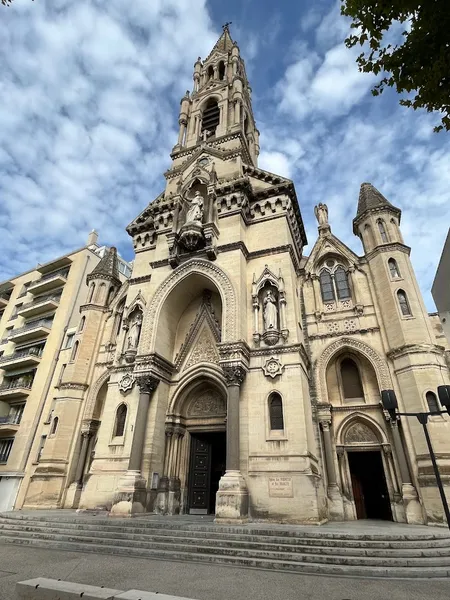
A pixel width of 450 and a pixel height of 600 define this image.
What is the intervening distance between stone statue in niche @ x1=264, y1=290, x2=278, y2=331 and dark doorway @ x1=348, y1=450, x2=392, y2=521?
253 inches

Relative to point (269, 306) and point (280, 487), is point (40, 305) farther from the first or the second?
point (280, 487)

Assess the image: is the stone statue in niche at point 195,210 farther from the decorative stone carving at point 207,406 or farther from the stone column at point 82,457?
the stone column at point 82,457

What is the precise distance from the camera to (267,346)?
14.1 meters

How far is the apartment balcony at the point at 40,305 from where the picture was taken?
28562mm

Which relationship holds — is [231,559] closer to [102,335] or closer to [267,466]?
[267,466]

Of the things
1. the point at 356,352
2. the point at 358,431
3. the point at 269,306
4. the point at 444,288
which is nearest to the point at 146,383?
the point at 269,306

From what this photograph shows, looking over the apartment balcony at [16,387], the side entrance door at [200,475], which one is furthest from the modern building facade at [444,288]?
the apartment balcony at [16,387]

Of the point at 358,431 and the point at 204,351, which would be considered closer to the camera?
the point at 358,431

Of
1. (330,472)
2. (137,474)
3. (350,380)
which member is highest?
(350,380)

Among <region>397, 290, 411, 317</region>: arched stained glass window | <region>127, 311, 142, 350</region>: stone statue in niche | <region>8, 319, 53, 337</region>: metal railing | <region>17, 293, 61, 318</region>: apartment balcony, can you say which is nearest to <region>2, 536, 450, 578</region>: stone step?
<region>127, 311, 142, 350</region>: stone statue in niche

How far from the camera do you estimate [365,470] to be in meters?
14.6

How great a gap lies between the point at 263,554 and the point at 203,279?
11860 millimetres

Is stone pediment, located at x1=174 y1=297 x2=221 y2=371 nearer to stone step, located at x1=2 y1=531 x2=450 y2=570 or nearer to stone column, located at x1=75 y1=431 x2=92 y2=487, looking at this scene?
stone column, located at x1=75 y1=431 x2=92 y2=487

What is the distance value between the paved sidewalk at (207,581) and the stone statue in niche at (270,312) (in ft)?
28.9
